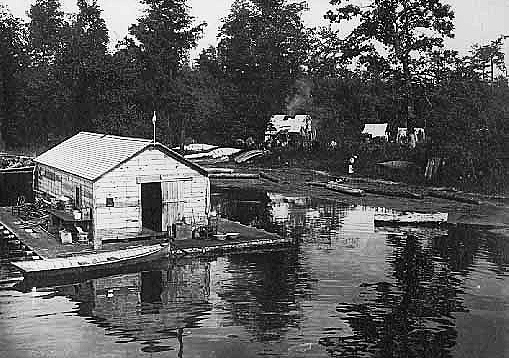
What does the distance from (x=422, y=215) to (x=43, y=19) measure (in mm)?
77163

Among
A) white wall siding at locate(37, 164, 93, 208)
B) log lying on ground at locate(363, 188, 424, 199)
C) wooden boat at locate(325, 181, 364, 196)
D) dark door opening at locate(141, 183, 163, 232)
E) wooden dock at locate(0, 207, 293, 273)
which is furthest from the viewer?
wooden boat at locate(325, 181, 364, 196)

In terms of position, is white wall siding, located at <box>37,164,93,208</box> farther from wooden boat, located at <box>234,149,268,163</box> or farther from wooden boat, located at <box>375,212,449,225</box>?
wooden boat, located at <box>234,149,268,163</box>

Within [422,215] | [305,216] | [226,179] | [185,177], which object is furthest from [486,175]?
[185,177]

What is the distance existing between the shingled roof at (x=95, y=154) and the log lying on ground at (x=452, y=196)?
2135 centimetres

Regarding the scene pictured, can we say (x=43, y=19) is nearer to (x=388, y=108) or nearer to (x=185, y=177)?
(x=388, y=108)

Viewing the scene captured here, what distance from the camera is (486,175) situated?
48375 millimetres

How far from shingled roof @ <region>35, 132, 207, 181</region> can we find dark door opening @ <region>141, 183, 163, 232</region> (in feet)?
9.51

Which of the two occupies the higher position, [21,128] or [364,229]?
[21,128]

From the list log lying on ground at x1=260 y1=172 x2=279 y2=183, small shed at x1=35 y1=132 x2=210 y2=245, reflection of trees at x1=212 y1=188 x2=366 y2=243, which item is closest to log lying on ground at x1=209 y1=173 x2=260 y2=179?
log lying on ground at x1=260 y1=172 x2=279 y2=183

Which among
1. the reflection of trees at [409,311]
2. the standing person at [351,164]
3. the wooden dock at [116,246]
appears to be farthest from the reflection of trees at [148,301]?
the standing person at [351,164]

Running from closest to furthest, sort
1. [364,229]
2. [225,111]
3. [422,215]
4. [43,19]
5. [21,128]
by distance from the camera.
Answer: [364,229]
[422,215]
[225,111]
[21,128]
[43,19]

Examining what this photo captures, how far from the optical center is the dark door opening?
31.0m

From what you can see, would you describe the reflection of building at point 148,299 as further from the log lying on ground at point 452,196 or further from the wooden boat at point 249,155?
the wooden boat at point 249,155

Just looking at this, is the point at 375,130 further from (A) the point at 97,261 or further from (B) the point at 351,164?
(A) the point at 97,261
